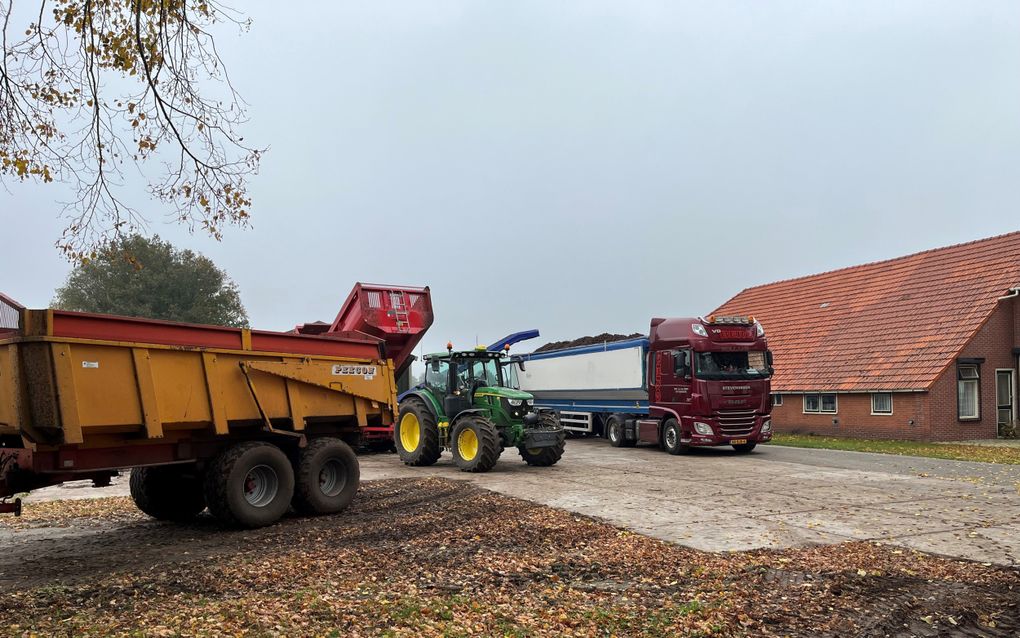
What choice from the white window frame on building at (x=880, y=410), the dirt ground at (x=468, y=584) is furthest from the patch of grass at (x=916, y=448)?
the dirt ground at (x=468, y=584)

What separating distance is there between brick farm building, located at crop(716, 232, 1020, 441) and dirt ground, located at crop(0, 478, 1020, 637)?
18.4 meters

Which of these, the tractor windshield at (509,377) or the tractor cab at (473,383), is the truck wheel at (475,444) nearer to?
the tractor cab at (473,383)

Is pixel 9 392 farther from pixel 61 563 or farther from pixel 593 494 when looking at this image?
pixel 593 494

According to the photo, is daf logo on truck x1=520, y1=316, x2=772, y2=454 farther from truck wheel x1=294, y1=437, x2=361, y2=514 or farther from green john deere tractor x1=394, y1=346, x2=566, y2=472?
truck wheel x1=294, y1=437, x2=361, y2=514

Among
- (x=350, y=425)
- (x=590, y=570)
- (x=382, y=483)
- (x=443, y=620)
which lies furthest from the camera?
(x=382, y=483)

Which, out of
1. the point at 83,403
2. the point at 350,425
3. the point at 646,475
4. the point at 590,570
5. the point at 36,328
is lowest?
the point at 646,475

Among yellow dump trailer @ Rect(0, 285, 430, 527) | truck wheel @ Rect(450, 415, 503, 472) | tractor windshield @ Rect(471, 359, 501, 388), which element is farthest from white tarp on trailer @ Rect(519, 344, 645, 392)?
yellow dump trailer @ Rect(0, 285, 430, 527)

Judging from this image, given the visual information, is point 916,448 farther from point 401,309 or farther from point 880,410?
point 401,309

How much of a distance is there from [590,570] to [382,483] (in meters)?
6.97

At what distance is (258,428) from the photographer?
9.84 metres

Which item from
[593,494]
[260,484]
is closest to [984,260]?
[593,494]

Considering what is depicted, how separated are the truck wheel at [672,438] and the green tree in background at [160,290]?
3057 centimetres

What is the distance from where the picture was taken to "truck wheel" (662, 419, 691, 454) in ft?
65.8

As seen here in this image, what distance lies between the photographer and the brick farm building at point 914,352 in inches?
970
